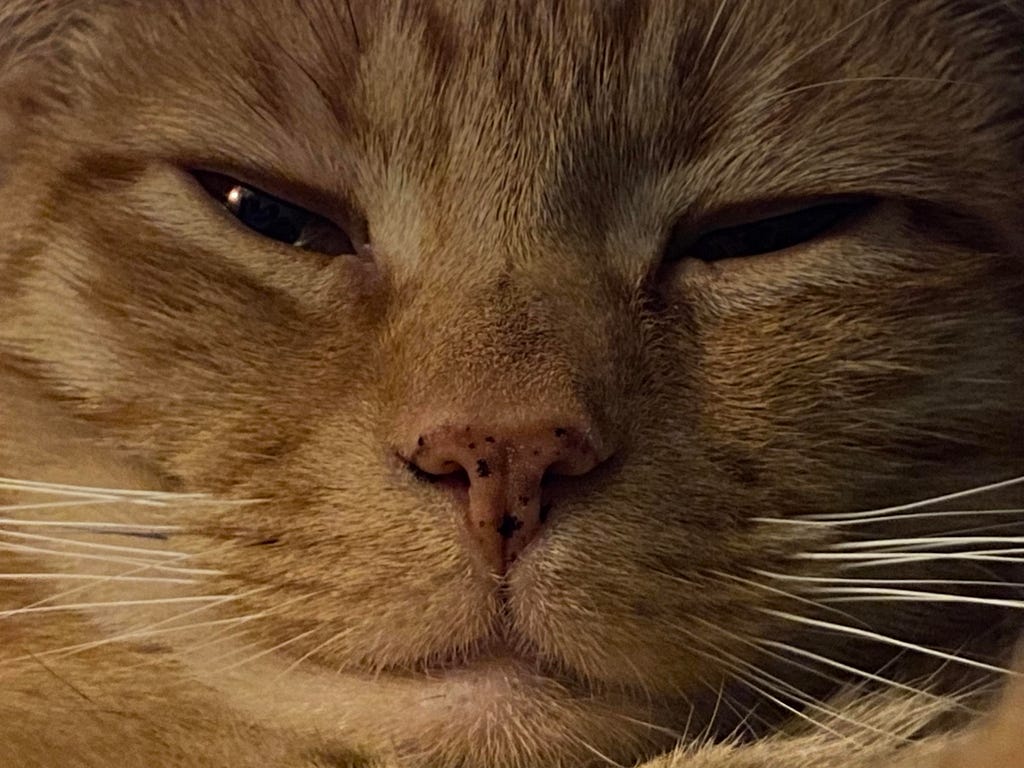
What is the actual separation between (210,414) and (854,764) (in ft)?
1.77

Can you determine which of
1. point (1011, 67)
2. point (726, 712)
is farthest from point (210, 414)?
point (1011, 67)

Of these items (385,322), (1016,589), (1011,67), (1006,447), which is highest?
(1011,67)

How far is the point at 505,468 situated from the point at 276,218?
1.08 ft

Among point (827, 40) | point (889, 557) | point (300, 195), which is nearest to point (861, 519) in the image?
point (889, 557)

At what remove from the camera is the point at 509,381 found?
900 mm

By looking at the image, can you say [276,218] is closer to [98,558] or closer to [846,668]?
[98,558]

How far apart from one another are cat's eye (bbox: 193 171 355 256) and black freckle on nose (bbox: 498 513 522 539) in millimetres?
301

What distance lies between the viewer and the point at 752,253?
41.9 inches

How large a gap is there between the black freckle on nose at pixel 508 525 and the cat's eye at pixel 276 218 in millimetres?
301

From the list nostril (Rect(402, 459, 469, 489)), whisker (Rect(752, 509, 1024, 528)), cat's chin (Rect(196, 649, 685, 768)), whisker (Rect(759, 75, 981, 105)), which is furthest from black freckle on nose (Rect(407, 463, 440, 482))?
whisker (Rect(759, 75, 981, 105))

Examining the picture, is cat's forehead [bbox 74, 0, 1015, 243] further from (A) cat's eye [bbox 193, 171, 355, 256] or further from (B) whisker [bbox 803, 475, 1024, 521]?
(B) whisker [bbox 803, 475, 1024, 521]

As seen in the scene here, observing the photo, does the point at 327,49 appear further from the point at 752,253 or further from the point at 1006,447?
the point at 1006,447

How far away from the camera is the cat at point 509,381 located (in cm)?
90

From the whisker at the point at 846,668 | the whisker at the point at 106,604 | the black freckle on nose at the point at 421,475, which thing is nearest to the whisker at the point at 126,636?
the whisker at the point at 106,604
